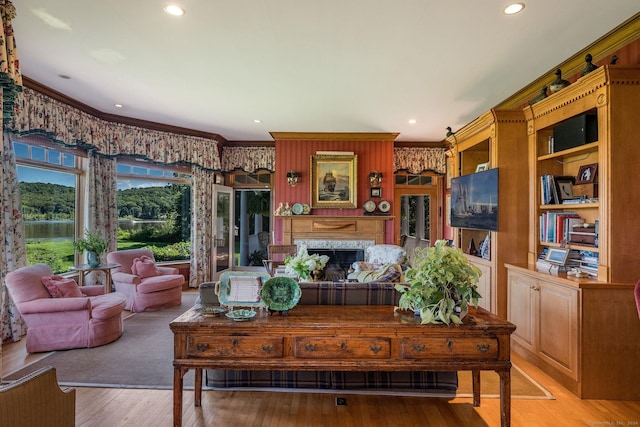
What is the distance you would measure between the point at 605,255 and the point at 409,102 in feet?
9.41

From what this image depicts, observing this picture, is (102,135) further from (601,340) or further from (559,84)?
(601,340)

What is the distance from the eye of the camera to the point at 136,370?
2.99 m

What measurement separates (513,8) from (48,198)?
18.8 ft

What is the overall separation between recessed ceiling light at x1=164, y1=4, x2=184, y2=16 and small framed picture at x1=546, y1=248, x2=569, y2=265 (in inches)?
150

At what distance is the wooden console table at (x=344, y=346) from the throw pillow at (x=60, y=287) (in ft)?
8.26

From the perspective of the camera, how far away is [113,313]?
3596 mm

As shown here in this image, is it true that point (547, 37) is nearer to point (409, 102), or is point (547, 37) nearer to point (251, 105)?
point (409, 102)

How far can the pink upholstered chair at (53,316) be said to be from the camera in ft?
10.9

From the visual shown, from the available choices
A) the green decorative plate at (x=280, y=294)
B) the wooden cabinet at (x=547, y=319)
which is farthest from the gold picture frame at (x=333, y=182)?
the green decorative plate at (x=280, y=294)

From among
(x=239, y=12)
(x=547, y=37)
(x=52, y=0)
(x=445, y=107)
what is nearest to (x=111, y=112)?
(x=52, y=0)

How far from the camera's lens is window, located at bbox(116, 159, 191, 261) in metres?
5.80

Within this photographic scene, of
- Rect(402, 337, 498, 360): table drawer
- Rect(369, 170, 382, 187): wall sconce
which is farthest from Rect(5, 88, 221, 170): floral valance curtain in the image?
Rect(402, 337, 498, 360): table drawer

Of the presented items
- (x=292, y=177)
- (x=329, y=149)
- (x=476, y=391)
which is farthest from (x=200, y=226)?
(x=476, y=391)

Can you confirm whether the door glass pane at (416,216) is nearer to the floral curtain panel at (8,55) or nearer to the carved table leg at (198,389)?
the carved table leg at (198,389)
